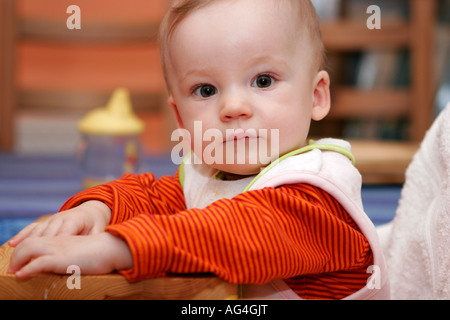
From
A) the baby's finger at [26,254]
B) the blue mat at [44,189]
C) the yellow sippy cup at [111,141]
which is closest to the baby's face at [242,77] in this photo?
the baby's finger at [26,254]

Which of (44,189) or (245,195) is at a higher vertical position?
(44,189)

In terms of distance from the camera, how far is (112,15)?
2555 millimetres

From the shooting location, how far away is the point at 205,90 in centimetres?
62

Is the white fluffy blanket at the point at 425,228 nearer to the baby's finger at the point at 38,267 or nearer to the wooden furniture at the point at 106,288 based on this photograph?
the wooden furniture at the point at 106,288

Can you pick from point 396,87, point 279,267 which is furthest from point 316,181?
point 396,87

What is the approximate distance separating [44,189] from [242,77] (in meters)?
0.88

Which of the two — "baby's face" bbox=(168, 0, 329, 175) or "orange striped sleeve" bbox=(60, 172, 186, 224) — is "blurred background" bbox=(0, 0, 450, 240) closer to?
"orange striped sleeve" bbox=(60, 172, 186, 224)

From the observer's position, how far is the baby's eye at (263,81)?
1.98 feet

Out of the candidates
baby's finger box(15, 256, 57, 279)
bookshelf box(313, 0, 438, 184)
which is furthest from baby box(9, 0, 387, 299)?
bookshelf box(313, 0, 438, 184)

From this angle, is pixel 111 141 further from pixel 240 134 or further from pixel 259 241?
pixel 259 241

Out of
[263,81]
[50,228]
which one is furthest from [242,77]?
[50,228]
